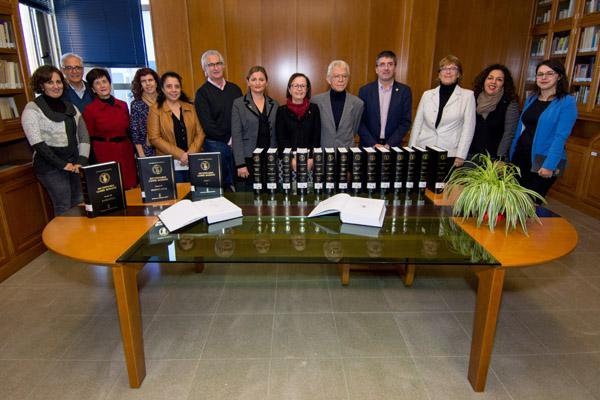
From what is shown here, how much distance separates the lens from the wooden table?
1631mm

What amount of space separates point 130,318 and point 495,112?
10.4 ft

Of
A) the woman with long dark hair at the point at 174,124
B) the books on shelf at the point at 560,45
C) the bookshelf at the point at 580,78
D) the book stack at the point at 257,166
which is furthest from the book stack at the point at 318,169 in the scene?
the books on shelf at the point at 560,45

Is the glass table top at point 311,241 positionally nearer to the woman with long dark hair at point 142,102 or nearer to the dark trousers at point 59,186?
the woman with long dark hair at point 142,102

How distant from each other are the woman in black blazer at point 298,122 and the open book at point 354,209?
987mm

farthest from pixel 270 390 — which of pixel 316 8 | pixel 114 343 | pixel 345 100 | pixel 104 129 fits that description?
pixel 316 8

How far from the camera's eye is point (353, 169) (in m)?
2.25

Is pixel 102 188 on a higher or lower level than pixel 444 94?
lower

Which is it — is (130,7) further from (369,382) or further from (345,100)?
(369,382)

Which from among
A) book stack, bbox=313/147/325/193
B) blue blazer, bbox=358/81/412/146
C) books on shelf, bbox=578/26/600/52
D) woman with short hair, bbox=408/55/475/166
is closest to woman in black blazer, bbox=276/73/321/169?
blue blazer, bbox=358/81/412/146

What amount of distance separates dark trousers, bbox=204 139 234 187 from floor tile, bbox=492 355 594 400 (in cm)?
243

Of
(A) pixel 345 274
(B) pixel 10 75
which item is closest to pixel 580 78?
(A) pixel 345 274

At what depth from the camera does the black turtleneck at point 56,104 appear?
3.02 metres

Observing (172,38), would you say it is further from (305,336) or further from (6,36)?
(305,336)

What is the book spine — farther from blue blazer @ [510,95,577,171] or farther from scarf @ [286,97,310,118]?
blue blazer @ [510,95,577,171]
